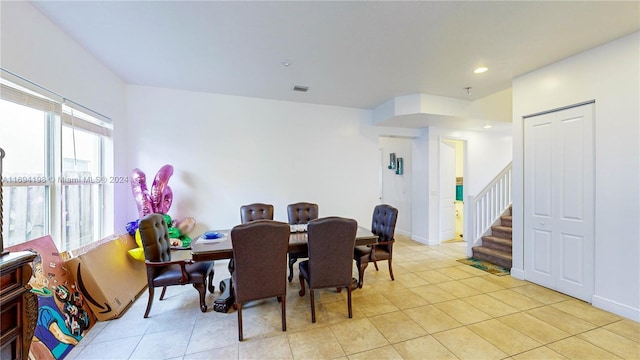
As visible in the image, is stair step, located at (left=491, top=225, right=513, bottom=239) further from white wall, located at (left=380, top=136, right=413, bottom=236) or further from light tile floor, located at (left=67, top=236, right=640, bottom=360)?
white wall, located at (left=380, top=136, right=413, bottom=236)

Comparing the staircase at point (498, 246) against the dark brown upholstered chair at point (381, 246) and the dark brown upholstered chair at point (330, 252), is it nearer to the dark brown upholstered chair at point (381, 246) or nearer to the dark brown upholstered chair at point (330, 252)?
the dark brown upholstered chair at point (381, 246)

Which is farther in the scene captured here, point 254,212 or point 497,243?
point 497,243

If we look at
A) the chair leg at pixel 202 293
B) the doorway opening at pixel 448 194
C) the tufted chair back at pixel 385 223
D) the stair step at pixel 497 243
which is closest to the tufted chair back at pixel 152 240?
the chair leg at pixel 202 293

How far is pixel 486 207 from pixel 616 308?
2185 millimetres

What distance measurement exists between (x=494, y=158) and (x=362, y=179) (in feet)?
11.3

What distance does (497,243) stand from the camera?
4.25m

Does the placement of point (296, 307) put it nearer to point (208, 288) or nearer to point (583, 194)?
point (208, 288)

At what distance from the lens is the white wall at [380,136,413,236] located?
19.7 ft

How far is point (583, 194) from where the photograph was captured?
2.84 m

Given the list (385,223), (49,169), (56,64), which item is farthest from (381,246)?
(56,64)

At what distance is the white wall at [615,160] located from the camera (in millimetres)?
2445

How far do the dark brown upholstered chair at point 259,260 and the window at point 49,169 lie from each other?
1855 millimetres

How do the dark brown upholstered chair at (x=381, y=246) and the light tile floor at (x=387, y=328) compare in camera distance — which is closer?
the light tile floor at (x=387, y=328)

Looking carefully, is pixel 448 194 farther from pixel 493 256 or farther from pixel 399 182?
pixel 493 256
